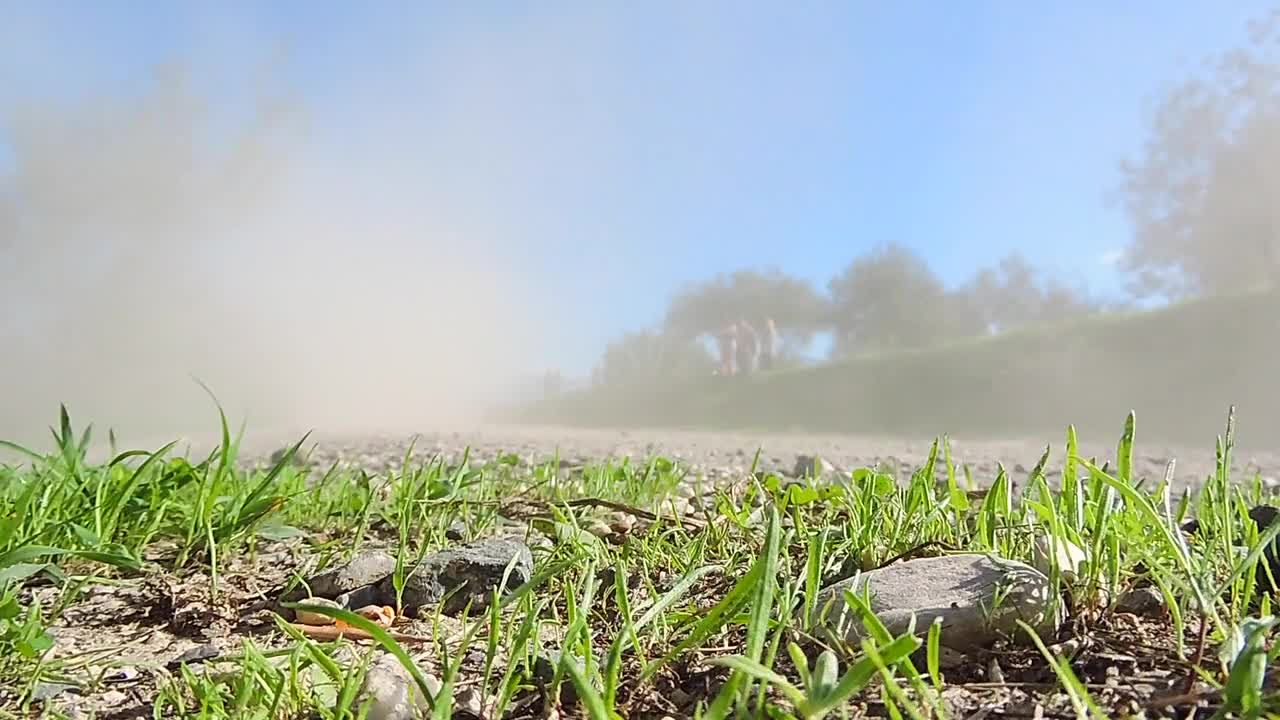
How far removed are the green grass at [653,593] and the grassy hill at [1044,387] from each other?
15.9 metres

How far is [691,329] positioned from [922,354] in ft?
86.4

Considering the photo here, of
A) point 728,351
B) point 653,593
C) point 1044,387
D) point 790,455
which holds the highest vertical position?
point 728,351

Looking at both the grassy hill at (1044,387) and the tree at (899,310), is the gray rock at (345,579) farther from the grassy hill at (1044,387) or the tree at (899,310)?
the tree at (899,310)

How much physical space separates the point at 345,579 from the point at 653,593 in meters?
0.72

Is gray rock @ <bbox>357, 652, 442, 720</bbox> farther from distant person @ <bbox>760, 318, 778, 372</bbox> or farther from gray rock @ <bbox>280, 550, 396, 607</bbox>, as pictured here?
distant person @ <bbox>760, 318, 778, 372</bbox>

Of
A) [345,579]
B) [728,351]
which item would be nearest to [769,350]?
[728,351]

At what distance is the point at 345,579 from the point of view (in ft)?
5.68

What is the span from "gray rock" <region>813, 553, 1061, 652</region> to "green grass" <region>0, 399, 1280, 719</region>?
0.11 ft

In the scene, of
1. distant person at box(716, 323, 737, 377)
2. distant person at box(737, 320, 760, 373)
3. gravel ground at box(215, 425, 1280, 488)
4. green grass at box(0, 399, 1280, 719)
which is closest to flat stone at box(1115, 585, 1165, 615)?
green grass at box(0, 399, 1280, 719)

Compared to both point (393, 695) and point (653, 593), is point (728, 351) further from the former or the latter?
point (393, 695)

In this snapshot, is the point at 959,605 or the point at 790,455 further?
the point at 790,455

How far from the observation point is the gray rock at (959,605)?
1204mm

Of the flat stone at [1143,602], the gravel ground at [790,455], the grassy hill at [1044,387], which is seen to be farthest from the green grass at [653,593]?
the grassy hill at [1044,387]

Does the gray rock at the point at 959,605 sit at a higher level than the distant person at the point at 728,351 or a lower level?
lower
